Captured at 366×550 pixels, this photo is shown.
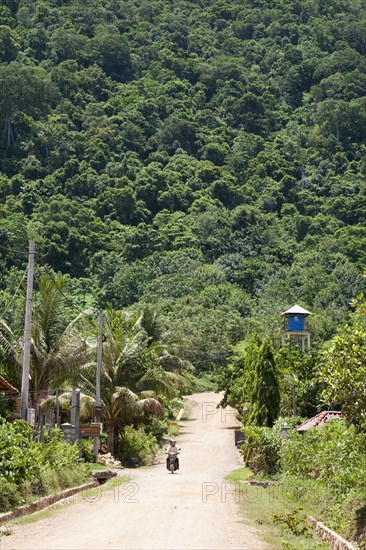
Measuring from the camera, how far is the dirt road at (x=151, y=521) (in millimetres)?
14617

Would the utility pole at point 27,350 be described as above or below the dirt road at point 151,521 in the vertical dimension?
above

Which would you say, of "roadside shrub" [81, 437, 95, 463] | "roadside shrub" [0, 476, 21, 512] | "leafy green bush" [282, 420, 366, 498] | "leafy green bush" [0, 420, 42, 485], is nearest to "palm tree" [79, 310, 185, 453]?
"roadside shrub" [81, 437, 95, 463]

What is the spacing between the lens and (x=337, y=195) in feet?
419

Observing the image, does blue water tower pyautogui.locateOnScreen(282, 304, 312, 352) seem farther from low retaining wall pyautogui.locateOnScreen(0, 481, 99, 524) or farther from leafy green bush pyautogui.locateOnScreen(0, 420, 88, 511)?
low retaining wall pyautogui.locateOnScreen(0, 481, 99, 524)

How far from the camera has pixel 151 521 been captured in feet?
55.8

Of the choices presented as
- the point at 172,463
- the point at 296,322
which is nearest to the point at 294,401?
the point at 172,463

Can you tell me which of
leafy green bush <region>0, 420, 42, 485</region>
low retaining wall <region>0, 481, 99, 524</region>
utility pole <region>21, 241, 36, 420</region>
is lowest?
low retaining wall <region>0, 481, 99, 524</region>

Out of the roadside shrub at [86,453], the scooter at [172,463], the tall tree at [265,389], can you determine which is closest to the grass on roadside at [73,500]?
the roadside shrub at [86,453]

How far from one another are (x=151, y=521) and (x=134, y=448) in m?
18.9

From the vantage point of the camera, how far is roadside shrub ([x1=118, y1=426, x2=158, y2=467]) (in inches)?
1388

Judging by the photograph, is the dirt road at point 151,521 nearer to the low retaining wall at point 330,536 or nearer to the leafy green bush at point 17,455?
the leafy green bush at point 17,455

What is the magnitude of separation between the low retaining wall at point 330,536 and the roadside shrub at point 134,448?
17.1 meters

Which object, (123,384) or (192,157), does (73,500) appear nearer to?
(123,384)

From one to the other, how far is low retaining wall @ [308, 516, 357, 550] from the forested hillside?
18112 millimetres
